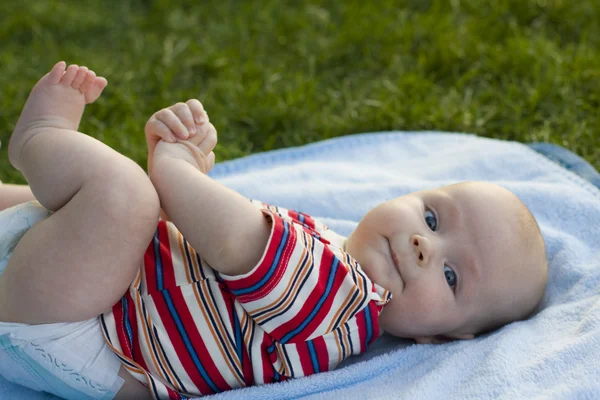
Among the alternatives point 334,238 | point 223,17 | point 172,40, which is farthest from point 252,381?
point 223,17

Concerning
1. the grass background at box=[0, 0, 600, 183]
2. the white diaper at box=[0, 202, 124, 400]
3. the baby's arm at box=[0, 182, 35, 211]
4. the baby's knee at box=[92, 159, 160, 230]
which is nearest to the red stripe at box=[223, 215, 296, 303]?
the baby's knee at box=[92, 159, 160, 230]

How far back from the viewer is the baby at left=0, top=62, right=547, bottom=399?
132 centimetres

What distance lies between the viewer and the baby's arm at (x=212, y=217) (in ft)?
4.38

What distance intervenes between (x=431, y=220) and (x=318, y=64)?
152cm

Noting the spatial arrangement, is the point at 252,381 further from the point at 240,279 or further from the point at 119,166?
the point at 119,166

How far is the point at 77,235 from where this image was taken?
1.30m

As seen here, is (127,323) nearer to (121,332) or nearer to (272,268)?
(121,332)

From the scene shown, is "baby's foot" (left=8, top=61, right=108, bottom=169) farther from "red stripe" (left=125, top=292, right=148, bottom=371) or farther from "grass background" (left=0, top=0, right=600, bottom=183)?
"grass background" (left=0, top=0, right=600, bottom=183)

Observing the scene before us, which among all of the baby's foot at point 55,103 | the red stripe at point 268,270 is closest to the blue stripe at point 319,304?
the red stripe at point 268,270

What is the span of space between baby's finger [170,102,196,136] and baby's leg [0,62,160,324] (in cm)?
15

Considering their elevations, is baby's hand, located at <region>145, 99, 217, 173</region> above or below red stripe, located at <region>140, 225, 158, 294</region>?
above

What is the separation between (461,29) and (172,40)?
4.21ft

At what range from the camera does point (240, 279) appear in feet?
4.38

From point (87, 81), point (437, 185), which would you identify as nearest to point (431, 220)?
point (437, 185)
